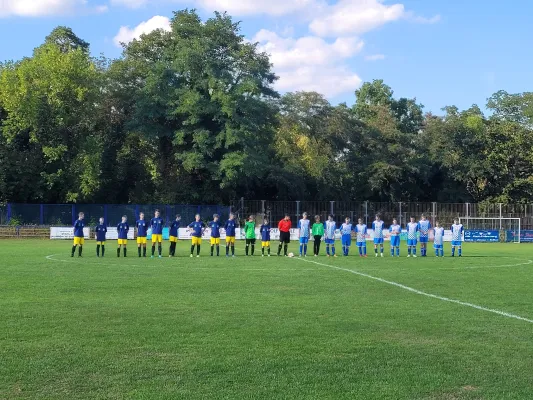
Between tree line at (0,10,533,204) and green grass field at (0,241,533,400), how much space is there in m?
30.5

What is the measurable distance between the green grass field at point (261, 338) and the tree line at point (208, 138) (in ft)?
100

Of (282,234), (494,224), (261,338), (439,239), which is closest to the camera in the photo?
(261,338)

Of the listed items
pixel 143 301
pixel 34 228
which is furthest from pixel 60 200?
pixel 143 301

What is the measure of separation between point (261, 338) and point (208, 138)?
38.1m

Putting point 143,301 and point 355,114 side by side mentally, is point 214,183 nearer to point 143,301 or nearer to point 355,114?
point 355,114

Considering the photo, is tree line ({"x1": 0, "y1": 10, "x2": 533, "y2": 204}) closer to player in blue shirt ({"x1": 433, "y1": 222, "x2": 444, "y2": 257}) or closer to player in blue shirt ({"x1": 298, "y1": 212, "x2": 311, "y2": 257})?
player in blue shirt ({"x1": 298, "y1": 212, "x2": 311, "y2": 257})

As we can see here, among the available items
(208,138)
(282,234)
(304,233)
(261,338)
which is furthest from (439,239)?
(208,138)

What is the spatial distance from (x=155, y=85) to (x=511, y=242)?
89.9 feet

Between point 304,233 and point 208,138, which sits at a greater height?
point 208,138

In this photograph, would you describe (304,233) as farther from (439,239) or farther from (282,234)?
(439,239)

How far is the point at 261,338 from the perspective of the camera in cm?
895

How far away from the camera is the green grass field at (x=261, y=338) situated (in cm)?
670

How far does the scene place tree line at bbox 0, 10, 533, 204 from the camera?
45969mm

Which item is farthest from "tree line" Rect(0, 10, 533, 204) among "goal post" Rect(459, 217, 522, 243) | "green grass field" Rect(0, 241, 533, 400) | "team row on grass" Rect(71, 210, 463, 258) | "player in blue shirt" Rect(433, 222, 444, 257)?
"green grass field" Rect(0, 241, 533, 400)
